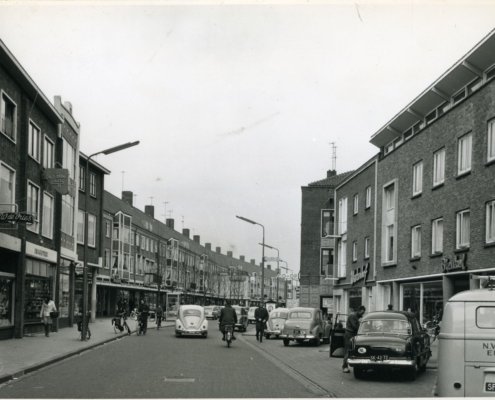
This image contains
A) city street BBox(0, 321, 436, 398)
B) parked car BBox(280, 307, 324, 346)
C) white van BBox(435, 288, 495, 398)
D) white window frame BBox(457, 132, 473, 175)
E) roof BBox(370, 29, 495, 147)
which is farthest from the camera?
parked car BBox(280, 307, 324, 346)

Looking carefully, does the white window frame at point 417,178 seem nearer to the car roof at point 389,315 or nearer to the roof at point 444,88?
the roof at point 444,88

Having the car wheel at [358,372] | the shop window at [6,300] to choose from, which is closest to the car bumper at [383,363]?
the car wheel at [358,372]

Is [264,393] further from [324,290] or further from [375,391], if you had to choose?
[324,290]

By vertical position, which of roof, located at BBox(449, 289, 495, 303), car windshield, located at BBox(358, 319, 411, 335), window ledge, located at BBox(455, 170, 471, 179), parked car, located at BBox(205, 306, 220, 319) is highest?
window ledge, located at BBox(455, 170, 471, 179)

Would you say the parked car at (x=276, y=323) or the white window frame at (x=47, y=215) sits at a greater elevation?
the white window frame at (x=47, y=215)

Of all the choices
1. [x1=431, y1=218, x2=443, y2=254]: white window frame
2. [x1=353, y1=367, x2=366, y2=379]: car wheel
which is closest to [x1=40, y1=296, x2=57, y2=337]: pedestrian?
[x1=431, y1=218, x2=443, y2=254]: white window frame

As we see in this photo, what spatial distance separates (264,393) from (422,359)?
19.2 feet

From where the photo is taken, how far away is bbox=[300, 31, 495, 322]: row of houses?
2462 centimetres

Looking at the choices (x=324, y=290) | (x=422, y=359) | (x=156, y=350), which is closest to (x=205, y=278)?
(x=324, y=290)

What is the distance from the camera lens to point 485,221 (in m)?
24.2

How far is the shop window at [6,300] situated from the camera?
27.0 m

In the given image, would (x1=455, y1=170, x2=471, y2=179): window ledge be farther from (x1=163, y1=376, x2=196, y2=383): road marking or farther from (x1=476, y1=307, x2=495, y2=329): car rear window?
(x1=476, y1=307, x2=495, y2=329): car rear window

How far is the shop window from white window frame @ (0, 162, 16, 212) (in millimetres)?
2681

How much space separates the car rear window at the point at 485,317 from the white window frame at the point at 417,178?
832 inches
